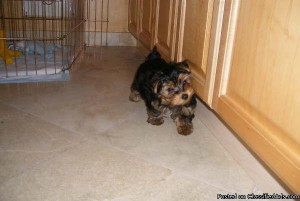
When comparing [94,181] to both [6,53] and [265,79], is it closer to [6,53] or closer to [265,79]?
[265,79]

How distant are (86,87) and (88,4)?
3.93 ft

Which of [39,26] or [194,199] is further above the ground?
[39,26]

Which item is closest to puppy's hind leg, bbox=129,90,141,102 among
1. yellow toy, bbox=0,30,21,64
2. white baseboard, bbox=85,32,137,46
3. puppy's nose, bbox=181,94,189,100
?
puppy's nose, bbox=181,94,189,100

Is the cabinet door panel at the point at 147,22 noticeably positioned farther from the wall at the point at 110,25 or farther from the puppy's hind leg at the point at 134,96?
the wall at the point at 110,25

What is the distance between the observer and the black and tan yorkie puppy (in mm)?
1431

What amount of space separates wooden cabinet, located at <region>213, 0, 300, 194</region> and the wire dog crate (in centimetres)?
143

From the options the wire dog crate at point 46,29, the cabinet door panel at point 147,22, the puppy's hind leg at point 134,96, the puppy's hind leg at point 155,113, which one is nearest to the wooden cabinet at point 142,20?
the cabinet door panel at point 147,22

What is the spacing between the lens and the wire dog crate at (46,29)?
241 cm

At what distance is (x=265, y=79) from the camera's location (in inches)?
37.6

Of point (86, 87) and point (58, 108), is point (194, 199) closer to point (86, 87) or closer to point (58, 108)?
point (58, 108)

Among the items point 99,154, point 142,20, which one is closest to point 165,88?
point 99,154

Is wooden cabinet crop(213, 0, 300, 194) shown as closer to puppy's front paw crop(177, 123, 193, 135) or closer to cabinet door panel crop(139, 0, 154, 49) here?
puppy's front paw crop(177, 123, 193, 135)

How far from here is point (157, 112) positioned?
1589 mm

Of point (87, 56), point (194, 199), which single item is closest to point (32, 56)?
point (87, 56)
